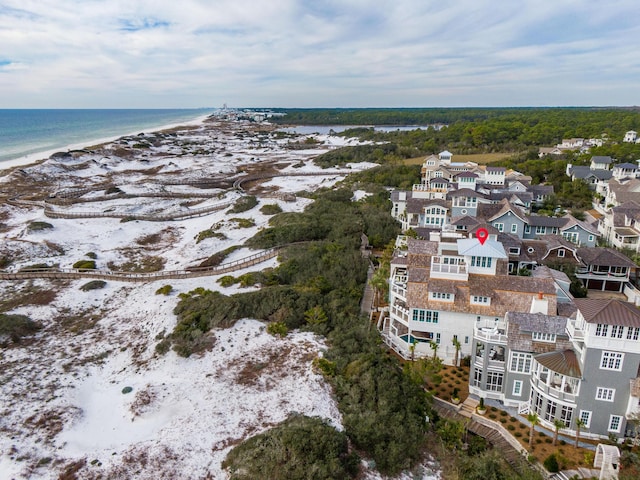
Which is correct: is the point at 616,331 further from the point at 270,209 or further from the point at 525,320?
the point at 270,209

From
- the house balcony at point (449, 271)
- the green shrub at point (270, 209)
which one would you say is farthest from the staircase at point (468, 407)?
the green shrub at point (270, 209)

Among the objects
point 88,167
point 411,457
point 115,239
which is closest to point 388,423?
point 411,457

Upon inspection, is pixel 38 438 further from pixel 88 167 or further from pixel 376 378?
pixel 88 167

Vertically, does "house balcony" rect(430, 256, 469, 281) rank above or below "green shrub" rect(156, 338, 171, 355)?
above

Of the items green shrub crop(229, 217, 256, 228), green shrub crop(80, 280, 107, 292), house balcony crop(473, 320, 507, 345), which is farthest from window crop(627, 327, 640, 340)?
green shrub crop(229, 217, 256, 228)

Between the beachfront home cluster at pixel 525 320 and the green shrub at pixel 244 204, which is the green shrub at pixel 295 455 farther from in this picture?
the green shrub at pixel 244 204

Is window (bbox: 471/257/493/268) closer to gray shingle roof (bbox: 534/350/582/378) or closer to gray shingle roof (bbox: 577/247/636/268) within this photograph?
gray shingle roof (bbox: 534/350/582/378)

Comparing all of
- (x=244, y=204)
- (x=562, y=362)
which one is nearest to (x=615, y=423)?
(x=562, y=362)

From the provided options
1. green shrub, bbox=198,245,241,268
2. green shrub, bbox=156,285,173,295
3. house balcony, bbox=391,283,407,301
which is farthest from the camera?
green shrub, bbox=198,245,241,268
